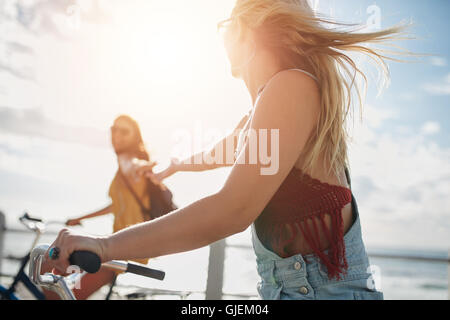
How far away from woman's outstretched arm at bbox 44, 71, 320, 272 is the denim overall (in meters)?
0.23

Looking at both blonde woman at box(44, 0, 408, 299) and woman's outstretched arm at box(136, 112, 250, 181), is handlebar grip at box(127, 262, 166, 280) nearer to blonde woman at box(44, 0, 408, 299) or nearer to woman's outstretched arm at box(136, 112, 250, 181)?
blonde woman at box(44, 0, 408, 299)

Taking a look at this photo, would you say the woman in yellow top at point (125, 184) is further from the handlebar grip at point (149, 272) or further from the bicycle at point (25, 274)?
the handlebar grip at point (149, 272)

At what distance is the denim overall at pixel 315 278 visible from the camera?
3.68ft

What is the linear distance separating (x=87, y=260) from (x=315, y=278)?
0.61 meters

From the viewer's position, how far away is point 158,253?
968mm

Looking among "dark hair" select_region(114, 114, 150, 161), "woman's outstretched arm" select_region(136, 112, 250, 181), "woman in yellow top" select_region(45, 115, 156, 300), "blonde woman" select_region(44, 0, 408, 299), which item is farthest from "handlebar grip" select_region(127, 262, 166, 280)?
"dark hair" select_region(114, 114, 150, 161)

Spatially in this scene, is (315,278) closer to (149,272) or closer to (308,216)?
(308,216)

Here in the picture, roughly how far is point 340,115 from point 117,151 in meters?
3.46

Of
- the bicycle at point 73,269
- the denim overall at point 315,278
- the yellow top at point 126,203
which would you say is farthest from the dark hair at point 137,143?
the denim overall at point 315,278

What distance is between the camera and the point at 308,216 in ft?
3.72

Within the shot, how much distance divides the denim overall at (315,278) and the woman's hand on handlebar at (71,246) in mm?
468
